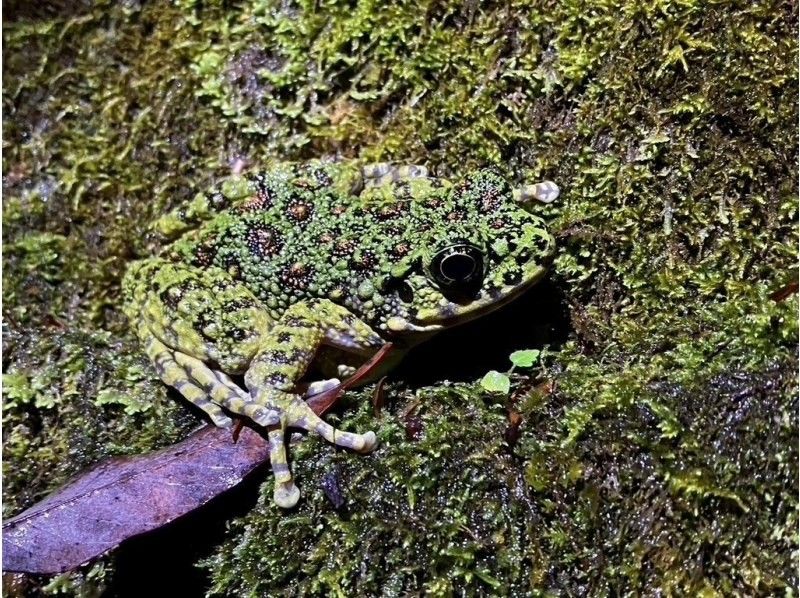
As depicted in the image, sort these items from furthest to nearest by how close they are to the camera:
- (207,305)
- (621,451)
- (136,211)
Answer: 1. (136,211)
2. (207,305)
3. (621,451)

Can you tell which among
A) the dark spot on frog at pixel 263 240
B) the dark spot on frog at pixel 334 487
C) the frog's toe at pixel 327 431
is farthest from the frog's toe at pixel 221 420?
the dark spot on frog at pixel 263 240

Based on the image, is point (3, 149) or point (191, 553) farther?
point (3, 149)

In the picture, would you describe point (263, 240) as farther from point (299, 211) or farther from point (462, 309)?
point (462, 309)

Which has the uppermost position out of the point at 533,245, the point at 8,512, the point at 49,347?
the point at 533,245

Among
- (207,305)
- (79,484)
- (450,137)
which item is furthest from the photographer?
(450,137)

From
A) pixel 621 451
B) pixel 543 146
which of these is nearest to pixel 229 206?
pixel 543 146

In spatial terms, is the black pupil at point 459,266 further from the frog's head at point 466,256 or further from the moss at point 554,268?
the moss at point 554,268

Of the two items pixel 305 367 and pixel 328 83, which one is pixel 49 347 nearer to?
pixel 305 367
